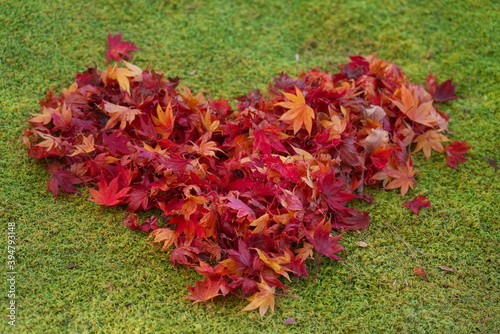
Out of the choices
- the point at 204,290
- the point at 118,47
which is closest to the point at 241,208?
the point at 204,290

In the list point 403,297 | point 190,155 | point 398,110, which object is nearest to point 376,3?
point 398,110

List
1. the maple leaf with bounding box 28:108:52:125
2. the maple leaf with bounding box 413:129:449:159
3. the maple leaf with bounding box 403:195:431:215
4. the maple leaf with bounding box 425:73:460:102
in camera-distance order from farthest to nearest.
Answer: the maple leaf with bounding box 425:73:460:102 < the maple leaf with bounding box 413:129:449:159 < the maple leaf with bounding box 28:108:52:125 < the maple leaf with bounding box 403:195:431:215

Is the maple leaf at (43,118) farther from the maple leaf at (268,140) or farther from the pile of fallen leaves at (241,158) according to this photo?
the maple leaf at (268,140)

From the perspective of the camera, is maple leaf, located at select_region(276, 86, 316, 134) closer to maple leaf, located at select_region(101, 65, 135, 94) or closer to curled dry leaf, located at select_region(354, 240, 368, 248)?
curled dry leaf, located at select_region(354, 240, 368, 248)

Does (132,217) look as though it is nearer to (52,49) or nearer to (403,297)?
(403,297)

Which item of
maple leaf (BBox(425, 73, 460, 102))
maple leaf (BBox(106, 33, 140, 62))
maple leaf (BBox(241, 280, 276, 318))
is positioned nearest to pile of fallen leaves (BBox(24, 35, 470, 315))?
maple leaf (BBox(241, 280, 276, 318))

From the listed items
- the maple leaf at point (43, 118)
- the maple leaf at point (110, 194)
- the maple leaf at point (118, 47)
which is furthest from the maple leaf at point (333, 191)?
the maple leaf at point (118, 47)
